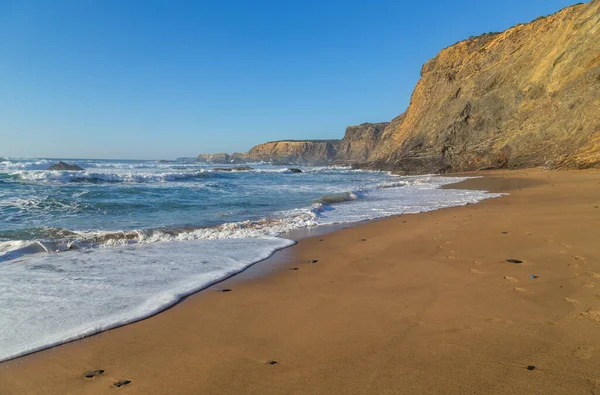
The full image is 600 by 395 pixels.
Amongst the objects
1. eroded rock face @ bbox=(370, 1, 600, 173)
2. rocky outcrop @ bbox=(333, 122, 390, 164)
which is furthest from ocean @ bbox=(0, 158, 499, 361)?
rocky outcrop @ bbox=(333, 122, 390, 164)

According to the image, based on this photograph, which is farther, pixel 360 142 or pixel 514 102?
pixel 360 142

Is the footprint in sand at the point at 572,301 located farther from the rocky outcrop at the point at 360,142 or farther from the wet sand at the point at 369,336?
the rocky outcrop at the point at 360,142

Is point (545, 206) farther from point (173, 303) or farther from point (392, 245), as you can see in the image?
point (173, 303)

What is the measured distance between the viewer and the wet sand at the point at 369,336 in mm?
2115

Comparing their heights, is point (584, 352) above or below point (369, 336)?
above

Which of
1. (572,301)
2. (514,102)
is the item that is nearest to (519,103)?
(514,102)

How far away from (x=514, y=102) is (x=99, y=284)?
27.4 meters

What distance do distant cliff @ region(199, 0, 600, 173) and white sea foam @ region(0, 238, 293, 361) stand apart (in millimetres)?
19170

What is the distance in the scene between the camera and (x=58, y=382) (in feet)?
7.44

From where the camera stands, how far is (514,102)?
24.8 meters

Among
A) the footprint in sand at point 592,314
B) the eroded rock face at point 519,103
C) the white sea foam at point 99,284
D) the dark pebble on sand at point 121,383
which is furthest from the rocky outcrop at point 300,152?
the dark pebble on sand at point 121,383

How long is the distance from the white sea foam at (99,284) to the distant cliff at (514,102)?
19.2 meters

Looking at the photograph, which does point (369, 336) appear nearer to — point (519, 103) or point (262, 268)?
point (262, 268)

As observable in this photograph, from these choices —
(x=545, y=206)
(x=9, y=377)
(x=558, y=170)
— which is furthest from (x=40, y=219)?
(x=558, y=170)
